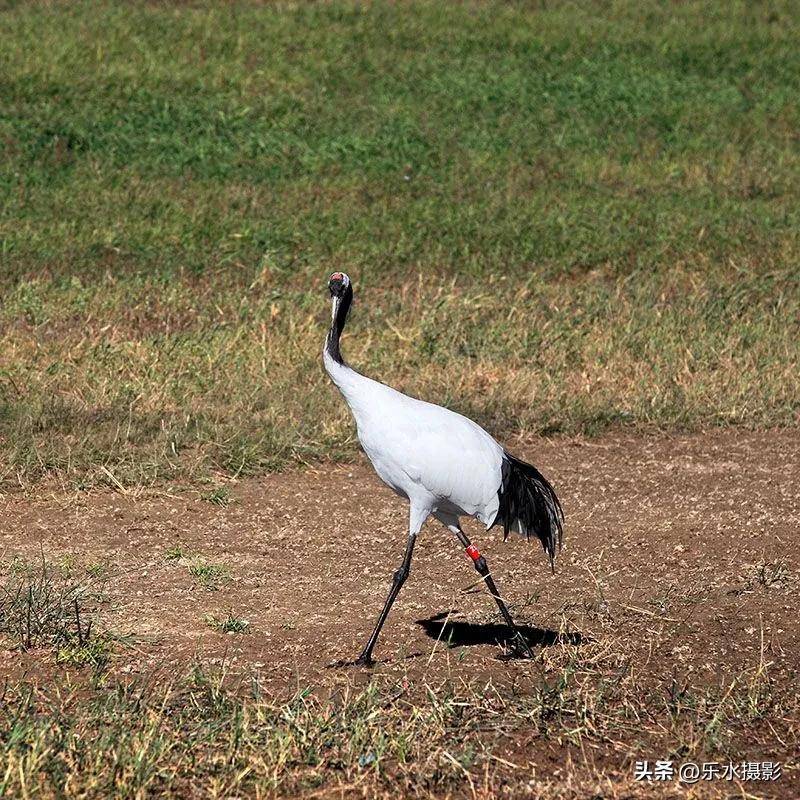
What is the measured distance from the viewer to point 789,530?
23.4 feet

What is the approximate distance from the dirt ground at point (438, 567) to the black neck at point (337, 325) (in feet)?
3.84

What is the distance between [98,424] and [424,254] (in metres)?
5.14

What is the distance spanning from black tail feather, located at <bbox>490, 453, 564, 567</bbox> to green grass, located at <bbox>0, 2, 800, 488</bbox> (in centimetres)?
231

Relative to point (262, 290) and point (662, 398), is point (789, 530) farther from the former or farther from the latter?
point (262, 290)

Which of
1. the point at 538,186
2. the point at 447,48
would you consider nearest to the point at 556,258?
the point at 538,186

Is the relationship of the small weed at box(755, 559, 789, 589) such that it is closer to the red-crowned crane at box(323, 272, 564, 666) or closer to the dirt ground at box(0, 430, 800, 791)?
the dirt ground at box(0, 430, 800, 791)

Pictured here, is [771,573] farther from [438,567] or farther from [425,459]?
[425,459]

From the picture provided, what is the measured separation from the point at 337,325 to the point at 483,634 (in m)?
1.44

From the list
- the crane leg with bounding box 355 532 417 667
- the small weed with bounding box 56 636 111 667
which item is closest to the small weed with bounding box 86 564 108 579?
the small weed with bounding box 56 636 111 667

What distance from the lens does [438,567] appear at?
6.65m

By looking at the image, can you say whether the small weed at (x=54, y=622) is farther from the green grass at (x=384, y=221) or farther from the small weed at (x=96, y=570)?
the green grass at (x=384, y=221)

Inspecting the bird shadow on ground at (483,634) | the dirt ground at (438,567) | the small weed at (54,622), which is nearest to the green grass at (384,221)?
the dirt ground at (438,567)

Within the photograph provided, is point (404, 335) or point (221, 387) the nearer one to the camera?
point (221, 387)

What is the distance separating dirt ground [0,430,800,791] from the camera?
5637 mm
